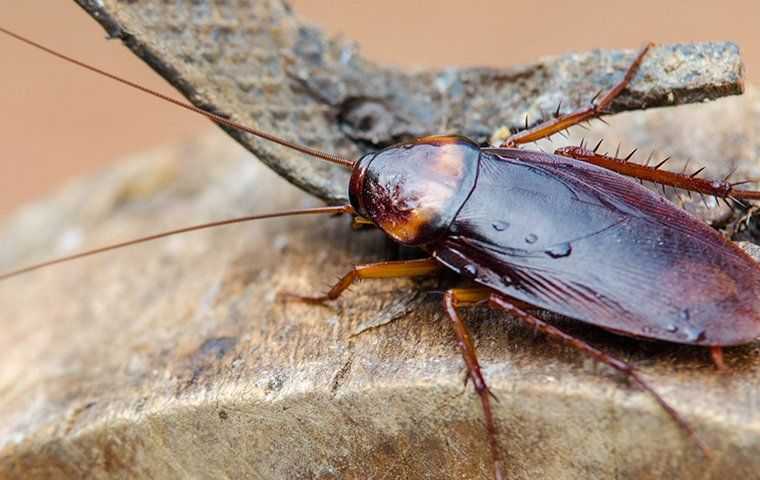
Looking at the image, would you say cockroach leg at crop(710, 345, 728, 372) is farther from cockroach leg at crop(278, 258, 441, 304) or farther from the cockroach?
cockroach leg at crop(278, 258, 441, 304)

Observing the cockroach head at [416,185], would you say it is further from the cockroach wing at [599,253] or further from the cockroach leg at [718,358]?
the cockroach leg at [718,358]

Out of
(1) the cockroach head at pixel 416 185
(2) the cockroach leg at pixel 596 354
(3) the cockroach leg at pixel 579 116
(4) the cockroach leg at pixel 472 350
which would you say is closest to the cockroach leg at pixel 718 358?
(2) the cockroach leg at pixel 596 354

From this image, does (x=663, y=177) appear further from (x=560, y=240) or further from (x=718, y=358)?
(x=718, y=358)

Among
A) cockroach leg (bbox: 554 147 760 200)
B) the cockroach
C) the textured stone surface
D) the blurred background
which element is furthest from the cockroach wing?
the blurred background

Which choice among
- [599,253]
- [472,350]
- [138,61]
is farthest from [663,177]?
[138,61]

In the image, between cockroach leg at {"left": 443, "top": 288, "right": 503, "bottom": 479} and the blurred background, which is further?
the blurred background

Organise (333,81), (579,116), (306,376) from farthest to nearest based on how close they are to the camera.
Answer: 1. (333,81)
2. (579,116)
3. (306,376)
